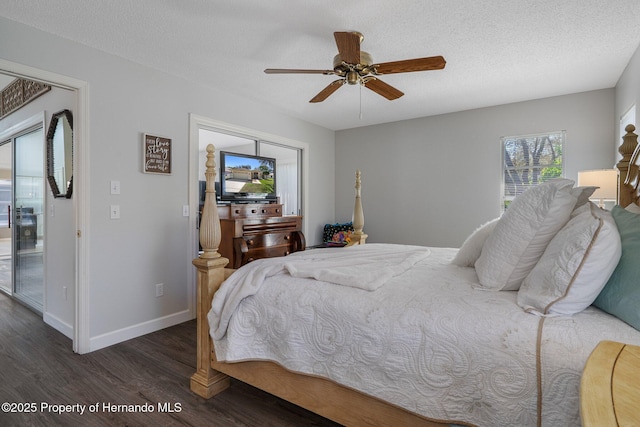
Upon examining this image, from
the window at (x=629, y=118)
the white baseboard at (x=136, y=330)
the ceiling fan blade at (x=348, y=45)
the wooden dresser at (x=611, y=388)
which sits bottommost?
the white baseboard at (x=136, y=330)

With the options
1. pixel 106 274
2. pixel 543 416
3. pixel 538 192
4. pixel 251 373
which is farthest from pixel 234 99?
pixel 543 416

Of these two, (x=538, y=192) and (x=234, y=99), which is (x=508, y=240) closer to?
(x=538, y=192)

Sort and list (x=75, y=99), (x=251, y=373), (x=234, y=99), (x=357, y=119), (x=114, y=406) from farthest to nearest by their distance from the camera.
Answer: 1. (x=357, y=119)
2. (x=234, y=99)
3. (x=75, y=99)
4. (x=114, y=406)
5. (x=251, y=373)

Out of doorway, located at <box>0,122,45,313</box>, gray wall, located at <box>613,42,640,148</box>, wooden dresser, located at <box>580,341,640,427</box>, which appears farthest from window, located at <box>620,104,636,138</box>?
doorway, located at <box>0,122,45,313</box>

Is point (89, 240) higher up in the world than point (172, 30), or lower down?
lower down

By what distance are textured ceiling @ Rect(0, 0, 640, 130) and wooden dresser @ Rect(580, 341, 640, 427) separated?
217cm

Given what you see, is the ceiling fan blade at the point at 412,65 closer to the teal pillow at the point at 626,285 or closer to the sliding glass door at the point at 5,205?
the teal pillow at the point at 626,285

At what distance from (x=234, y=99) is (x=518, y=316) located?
3616 millimetres

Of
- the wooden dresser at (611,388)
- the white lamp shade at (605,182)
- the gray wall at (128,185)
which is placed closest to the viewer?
the wooden dresser at (611,388)

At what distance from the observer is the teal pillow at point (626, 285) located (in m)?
1.04

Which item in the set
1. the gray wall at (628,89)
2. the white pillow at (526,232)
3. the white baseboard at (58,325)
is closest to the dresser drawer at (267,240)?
the white baseboard at (58,325)

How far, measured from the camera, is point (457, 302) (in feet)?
4.28

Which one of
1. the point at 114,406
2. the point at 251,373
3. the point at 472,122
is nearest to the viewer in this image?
the point at 251,373

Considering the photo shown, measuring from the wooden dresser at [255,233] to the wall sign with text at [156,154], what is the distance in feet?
2.29
